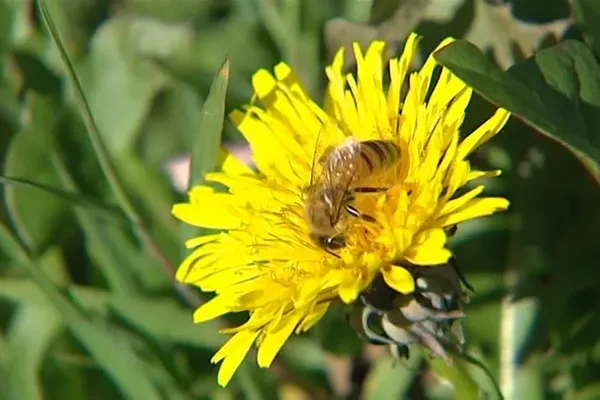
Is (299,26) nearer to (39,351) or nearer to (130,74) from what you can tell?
(130,74)

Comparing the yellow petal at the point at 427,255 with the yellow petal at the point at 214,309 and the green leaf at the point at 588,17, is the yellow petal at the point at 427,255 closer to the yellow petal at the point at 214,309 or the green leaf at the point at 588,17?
the yellow petal at the point at 214,309

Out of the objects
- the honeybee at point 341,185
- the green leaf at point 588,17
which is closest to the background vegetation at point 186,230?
the green leaf at point 588,17

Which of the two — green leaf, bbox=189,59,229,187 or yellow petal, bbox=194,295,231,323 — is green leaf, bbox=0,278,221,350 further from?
yellow petal, bbox=194,295,231,323

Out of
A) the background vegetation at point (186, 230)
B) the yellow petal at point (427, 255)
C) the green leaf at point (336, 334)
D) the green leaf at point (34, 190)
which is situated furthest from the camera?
the green leaf at point (34, 190)

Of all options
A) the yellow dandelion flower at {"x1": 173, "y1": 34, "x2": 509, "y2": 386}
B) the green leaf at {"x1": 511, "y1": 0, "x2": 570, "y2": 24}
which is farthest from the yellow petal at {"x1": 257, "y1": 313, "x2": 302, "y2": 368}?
the green leaf at {"x1": 511, "y1": 0, "x2": 570, "y2": 24}

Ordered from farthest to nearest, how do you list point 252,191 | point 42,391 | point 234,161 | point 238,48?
point 238,48, point 42,391, point 234,161, point 252,191

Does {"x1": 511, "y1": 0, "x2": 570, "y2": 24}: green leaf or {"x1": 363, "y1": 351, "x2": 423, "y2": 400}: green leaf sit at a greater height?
{"x1": 511, "y1": 0, "x2": 570, "y2": 24}: green leaf

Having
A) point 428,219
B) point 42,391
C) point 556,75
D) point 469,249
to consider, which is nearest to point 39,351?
point 42,391
